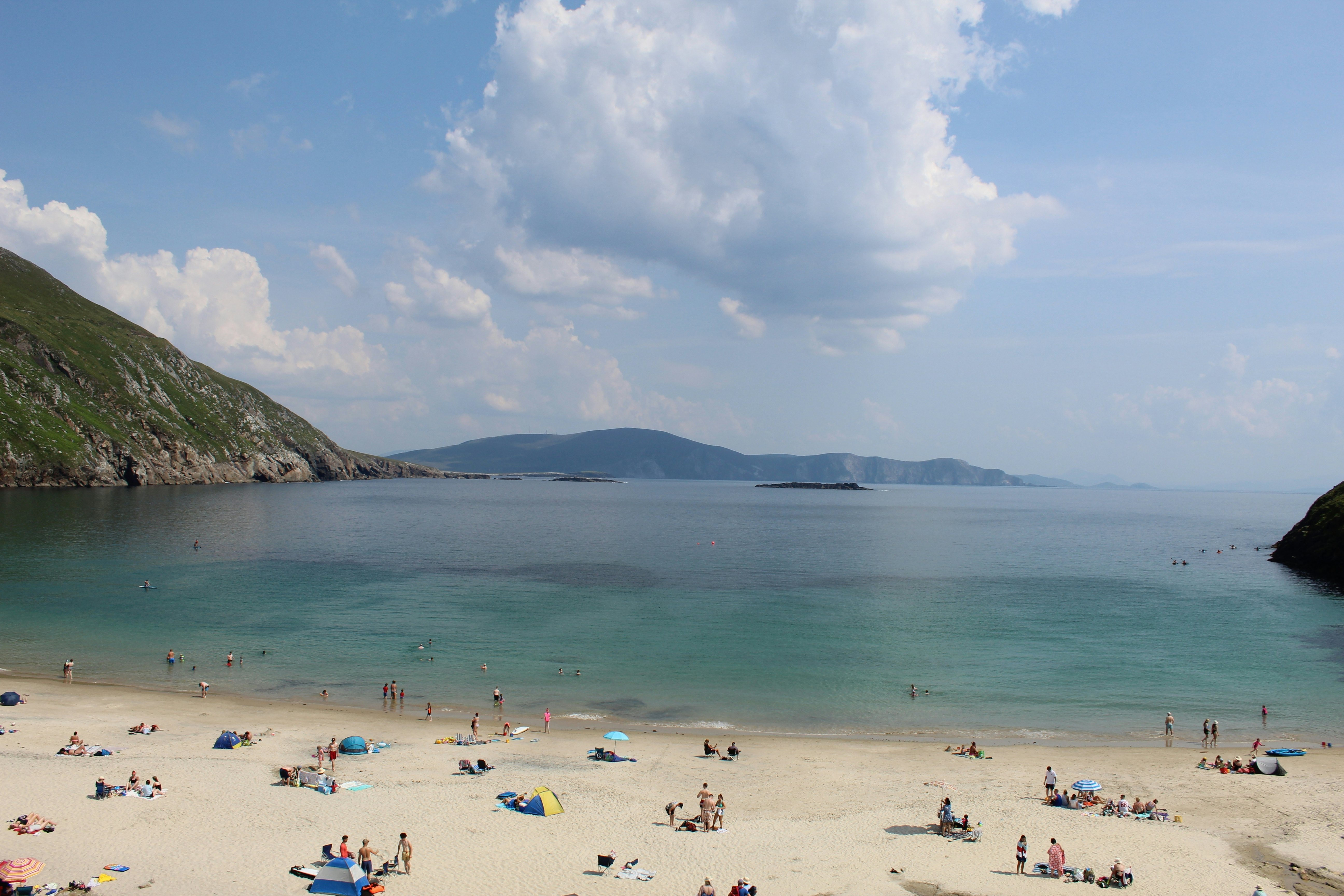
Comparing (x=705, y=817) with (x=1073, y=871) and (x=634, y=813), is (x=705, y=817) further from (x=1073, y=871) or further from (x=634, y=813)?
(x=1073, y=871)

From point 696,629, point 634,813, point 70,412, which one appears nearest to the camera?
point 634,813

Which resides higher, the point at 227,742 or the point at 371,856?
the point at 371,856

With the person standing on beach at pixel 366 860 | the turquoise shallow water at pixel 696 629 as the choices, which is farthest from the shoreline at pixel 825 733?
the person standing on beach at pixel 366 860

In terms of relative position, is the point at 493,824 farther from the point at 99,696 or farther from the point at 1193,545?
the point at 1193,545

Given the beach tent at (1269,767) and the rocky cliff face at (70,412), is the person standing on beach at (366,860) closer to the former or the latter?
the beach tent at (1269,767)

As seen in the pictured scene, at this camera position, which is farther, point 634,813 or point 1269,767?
point 1269,767

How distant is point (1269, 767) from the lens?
32.9m

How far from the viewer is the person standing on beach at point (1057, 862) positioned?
22.8 m

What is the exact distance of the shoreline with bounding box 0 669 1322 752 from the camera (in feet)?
123

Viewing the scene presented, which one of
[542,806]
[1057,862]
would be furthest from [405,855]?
[1057,862]

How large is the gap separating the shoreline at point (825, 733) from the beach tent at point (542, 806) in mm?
11285

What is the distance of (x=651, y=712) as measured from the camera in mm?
41344

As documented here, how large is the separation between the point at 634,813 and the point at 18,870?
18405mm

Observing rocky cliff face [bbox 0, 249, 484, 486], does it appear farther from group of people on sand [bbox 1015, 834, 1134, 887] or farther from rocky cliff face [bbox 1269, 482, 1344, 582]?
rocky cliff face [bbox 1269, 482, 1344, 582]
